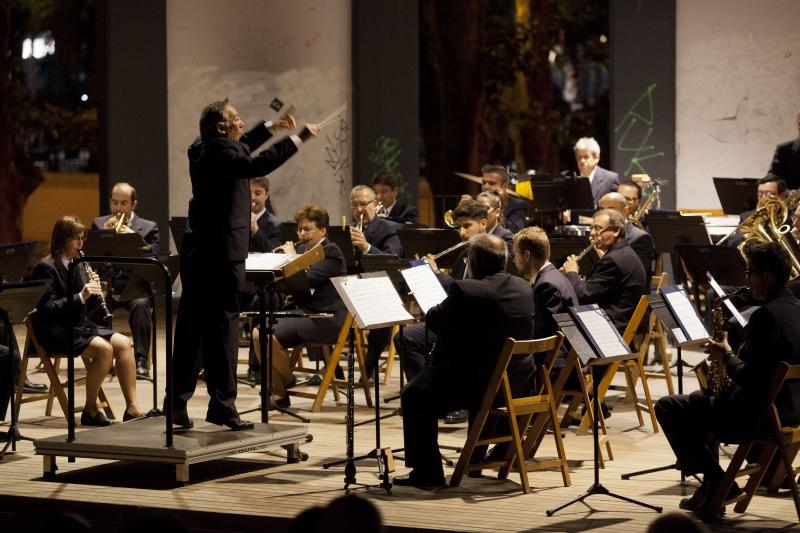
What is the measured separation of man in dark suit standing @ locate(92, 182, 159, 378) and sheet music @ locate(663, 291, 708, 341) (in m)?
4.07

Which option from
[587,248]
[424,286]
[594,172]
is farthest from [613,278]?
[594,172]

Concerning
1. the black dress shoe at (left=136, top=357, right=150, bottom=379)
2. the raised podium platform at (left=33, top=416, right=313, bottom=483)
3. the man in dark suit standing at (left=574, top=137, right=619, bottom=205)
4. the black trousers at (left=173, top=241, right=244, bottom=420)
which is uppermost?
the man in dark suit standing at (left=574, top=137, right=619, bottom=205)

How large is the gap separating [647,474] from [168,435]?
93.7 inches

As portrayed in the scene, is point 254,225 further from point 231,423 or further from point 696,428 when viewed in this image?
point 696,428

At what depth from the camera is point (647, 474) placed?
6844 mm

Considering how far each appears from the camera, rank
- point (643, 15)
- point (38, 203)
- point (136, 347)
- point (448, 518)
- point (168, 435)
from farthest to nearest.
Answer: point (38, 203) < point (643, 15) < point (136, 347) < point (168, 435) < point (448, 518)

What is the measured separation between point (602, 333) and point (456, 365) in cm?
76

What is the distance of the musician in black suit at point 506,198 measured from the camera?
10977 mm

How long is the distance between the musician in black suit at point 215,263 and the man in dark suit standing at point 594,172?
5200 millimetres

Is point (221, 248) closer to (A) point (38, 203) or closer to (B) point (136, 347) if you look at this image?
(B) point (136, 347)

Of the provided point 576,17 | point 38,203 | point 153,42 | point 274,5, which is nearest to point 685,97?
point 274,5

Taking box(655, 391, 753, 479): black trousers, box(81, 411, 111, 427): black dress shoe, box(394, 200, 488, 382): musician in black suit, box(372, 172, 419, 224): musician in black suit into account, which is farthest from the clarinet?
box(655, 391, 753, 479): black trousers

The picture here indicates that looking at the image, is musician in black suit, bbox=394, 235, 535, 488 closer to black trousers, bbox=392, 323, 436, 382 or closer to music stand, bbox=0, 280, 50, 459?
black trousers, bbox=392, 323, 436, 382

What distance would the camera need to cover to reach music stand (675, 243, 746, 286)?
880cm
